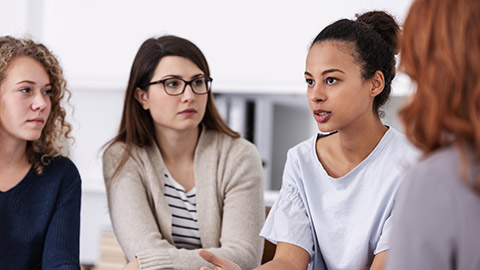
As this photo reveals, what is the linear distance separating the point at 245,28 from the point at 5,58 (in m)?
2.35

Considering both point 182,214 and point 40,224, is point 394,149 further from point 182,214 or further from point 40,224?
point 40,224

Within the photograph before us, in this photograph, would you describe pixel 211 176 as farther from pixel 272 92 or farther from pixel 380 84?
pixel 272 92

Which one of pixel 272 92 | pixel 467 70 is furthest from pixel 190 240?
pixel 272 92

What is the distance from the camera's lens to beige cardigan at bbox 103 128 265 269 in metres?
1.87

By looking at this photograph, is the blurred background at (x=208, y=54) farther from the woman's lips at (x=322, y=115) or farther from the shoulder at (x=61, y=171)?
the woman's lips at (x=322, y=115)

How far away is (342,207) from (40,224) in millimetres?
933

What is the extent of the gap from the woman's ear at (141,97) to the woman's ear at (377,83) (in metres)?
0.88

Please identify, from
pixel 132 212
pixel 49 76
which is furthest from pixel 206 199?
pixel 49 76

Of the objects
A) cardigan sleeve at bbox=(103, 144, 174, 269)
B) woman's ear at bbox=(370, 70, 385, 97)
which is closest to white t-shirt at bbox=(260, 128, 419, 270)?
woman's ear at bbox=(370, 70, 385, 97)

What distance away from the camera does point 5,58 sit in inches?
69.0

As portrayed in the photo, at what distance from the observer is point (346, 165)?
1606 millimetres

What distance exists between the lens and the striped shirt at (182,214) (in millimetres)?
1985

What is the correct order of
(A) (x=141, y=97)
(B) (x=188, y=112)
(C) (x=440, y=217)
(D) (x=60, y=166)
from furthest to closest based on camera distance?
(A) (x=141, y=97) < (B) (x=188, y=112) < (D) (x=60, y=166) < (C) (x=440, y=217)

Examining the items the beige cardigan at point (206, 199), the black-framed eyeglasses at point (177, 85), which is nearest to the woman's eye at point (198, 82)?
the black-framed eyeglasses at point (177, 85)
